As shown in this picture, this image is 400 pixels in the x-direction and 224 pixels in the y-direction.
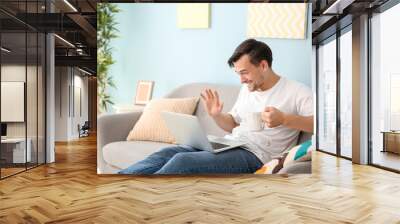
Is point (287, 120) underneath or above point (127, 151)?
above

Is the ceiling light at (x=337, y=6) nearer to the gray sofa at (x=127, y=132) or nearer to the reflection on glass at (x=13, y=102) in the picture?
the gray sofa at (x=127, y=132)

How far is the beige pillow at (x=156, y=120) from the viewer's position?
529 centimetres

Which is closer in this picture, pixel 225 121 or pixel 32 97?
pixel 225 121

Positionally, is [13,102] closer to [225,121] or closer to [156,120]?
[156,120]

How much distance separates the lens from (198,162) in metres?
5.38

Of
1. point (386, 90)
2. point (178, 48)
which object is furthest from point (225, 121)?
point (386, 90)

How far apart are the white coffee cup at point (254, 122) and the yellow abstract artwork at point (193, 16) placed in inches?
50.6

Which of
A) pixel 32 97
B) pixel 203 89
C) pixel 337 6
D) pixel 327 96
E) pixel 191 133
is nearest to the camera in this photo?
pixel 191 133

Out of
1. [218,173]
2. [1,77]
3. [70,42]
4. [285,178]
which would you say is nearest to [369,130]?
[285,178]

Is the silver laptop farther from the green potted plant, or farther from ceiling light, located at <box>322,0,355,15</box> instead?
ceiling light, located at <box>322,0,355,15</box>

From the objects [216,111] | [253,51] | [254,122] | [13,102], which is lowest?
[254,122]

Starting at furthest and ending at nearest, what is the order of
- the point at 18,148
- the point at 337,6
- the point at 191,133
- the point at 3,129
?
1. the point at 337,6
2. the point at 18,148
3. the point at 3,129
4. the point at 191,133

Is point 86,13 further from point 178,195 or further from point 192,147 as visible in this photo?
point 178,195

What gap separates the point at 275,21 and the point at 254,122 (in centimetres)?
134
